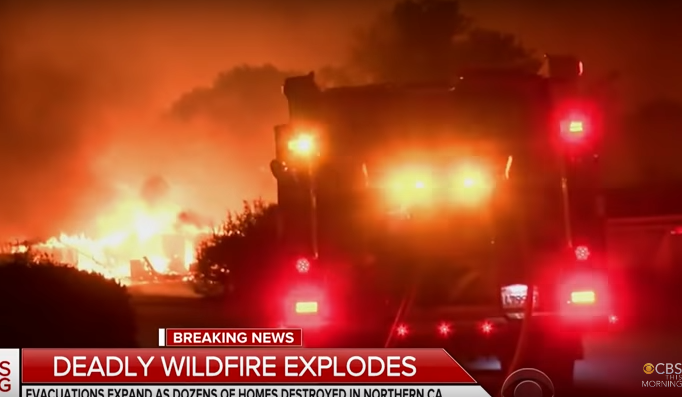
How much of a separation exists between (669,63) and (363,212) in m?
1.87

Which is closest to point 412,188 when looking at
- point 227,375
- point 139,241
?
point 227,375

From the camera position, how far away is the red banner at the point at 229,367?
5.62 m

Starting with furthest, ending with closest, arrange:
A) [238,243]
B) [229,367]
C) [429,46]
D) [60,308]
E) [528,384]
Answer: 1. [238,243]
2. [60,308]
3. [429,46]
4. [528,384]
5. [229,367]

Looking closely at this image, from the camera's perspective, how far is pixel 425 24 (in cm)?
617

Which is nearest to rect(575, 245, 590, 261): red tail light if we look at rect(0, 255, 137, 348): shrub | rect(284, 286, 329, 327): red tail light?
rect(284, 286, 329, 327): red tail light

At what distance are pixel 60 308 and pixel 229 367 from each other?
1.33 metres

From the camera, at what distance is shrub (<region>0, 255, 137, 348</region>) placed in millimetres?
5805

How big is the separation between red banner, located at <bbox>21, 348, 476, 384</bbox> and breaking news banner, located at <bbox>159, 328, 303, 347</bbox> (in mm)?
35

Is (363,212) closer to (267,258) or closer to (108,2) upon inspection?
(267,258)

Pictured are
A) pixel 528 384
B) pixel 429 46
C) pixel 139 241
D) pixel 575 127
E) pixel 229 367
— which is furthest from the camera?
pixel 429 46

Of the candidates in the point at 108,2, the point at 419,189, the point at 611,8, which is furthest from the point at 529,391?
the point at 108,2

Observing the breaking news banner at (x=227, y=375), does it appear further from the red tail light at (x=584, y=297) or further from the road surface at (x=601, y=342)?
the red tail light at (x=584, y=297)

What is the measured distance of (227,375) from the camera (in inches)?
221

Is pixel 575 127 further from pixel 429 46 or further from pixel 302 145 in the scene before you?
pixel 302 145
